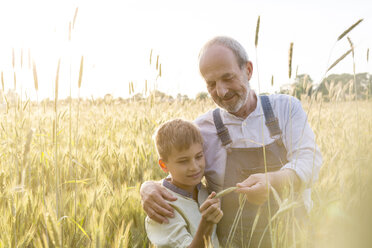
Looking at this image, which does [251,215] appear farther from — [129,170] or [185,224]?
[129,170]

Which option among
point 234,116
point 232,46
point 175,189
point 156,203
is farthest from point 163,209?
point 232,46

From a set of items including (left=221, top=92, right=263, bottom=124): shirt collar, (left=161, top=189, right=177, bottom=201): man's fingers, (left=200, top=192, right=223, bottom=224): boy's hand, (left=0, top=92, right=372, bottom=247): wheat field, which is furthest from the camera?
(left=221, top=92, right=263, bottom=124): shirt collar

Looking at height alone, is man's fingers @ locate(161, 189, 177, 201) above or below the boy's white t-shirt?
above

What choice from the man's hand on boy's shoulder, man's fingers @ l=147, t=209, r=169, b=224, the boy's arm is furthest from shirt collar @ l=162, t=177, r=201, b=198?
the boy's arm

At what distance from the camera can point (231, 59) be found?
6.52 ft

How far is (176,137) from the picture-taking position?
1.74 meters

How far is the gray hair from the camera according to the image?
80.2 inches

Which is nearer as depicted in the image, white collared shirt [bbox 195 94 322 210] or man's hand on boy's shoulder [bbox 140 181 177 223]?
man's hand on boy's shoulder [bbox 140 181 177 223]

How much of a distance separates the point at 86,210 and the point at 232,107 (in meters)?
1.04

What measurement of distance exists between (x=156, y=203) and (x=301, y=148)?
0.85 m

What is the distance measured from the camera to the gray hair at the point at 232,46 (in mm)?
2037

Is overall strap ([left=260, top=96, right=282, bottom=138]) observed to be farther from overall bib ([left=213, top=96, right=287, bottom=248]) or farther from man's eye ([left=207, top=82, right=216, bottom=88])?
man's eye ([left=207, top=82, right=216, bottom=88])

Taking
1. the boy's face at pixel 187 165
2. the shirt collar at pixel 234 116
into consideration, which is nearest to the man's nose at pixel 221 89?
the shirt collar at pixel 234 116

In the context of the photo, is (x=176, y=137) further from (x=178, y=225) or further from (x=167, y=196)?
(x=178, y=225)
